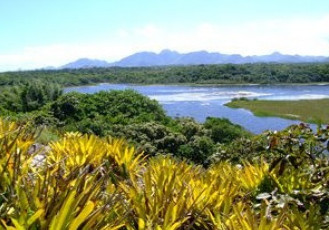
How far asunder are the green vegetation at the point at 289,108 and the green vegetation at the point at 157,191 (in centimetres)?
4391

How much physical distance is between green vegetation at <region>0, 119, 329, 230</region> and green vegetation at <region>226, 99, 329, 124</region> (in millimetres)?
43912

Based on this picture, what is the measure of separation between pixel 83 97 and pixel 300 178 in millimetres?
38796

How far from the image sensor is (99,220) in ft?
6.73

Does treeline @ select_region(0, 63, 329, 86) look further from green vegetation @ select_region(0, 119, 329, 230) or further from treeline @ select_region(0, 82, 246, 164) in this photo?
green vegetation @ select_region(0, 119, 329, 230)

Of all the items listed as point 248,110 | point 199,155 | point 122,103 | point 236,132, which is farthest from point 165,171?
point 248,110

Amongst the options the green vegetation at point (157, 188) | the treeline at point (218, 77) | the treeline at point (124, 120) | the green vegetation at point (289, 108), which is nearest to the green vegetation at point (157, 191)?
the green vegetation at point (157, 188)

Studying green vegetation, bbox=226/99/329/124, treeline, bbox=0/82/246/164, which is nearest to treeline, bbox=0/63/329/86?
green vegetation, bbox=226/99/329/124

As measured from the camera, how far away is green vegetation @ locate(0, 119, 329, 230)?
204 cm

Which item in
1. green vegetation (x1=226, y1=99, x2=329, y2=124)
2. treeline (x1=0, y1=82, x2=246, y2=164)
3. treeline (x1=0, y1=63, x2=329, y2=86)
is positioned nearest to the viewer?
treeline (x1=0, y1=82, x2=246, y2=164)

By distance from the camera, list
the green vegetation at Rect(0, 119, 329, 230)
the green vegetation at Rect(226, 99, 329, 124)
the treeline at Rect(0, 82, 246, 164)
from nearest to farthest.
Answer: the green vegetation at Rect(0, 119, 329, 230) → the treeline at Rect(0, 82, 246, 164) → the green vegetation at Rect(226, 99, 329, 124)

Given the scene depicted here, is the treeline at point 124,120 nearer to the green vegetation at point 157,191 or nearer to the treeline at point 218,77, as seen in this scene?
the green vegetation at point 157,191

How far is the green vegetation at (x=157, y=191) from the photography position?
80.4 inches

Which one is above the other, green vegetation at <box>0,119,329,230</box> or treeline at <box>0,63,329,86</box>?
green vegetation at <box>0,119,329,230</box>

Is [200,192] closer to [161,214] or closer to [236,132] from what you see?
[161,214]
